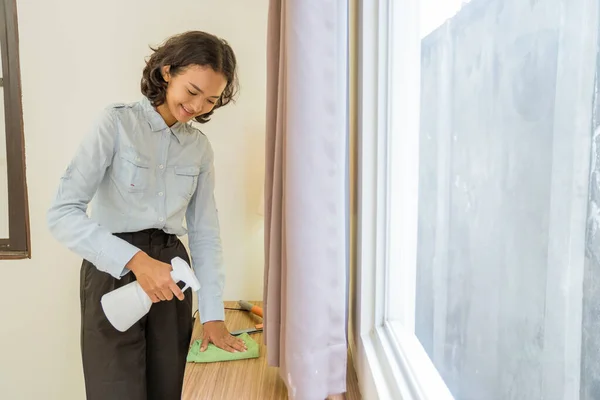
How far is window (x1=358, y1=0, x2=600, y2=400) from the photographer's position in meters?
0.53

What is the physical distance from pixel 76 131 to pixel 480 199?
157cm

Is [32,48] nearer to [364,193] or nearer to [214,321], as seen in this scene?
[214,321]

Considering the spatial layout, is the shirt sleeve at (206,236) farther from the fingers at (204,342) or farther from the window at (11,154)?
the window at (11,154)

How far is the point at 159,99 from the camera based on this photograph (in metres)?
1.20

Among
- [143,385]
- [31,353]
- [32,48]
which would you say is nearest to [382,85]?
[143,385]

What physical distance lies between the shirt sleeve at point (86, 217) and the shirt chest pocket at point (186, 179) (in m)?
0.20

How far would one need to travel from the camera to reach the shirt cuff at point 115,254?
107 centimetres

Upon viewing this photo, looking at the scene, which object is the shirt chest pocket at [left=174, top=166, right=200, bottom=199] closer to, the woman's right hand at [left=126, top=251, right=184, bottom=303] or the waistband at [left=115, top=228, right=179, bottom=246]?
the waistband at [left=115, top=228, right=179, bottom=246]

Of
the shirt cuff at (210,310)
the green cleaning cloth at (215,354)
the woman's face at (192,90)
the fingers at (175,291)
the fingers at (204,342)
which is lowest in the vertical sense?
the green cleaning cloth at (215,354)

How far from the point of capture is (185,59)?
3.67ft

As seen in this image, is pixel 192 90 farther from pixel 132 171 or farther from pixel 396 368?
pixel 396 368

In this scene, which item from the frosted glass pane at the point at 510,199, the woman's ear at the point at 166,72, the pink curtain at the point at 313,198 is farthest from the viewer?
the woman's ear at the point at 166,72

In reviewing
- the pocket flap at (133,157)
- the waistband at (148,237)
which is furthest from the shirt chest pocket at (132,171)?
the waistband at (148,237)

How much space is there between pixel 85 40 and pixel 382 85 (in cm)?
135
